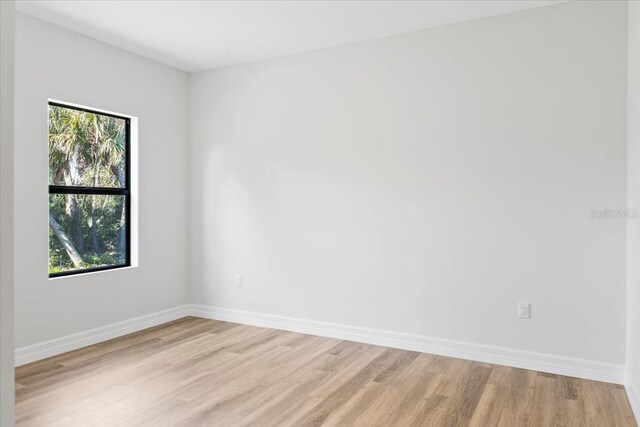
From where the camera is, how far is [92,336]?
390cm

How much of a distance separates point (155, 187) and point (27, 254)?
4.60 feet

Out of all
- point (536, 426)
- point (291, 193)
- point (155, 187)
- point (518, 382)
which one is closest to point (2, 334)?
point (536, 426)

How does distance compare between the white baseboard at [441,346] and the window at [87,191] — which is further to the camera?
the window at [87,191]

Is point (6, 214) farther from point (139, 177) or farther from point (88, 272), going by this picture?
point (139, 177)

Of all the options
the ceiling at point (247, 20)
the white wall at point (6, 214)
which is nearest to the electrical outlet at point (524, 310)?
the ceiling at point (247, 20)

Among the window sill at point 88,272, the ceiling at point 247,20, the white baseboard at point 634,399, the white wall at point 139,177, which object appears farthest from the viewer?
the window sill at point 88,272

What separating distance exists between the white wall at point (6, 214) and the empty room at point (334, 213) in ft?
5.09

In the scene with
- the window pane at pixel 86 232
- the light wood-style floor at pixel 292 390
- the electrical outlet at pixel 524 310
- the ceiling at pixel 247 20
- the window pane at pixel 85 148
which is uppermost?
the ceiling at pixel 247 20

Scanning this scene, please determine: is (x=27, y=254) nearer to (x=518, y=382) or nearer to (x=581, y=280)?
(x=518, y=382)

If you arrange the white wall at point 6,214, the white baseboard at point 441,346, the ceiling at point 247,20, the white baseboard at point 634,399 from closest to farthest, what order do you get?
the white wall at point 6,214
the white baseboard at point 634,399
the white baseboard at point 441,346
the ceiling at point 247,20

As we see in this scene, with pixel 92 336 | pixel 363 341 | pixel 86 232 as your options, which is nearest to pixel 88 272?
pixel 86 232

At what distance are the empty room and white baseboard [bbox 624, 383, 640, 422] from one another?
7cm

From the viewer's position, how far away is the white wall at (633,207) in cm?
256

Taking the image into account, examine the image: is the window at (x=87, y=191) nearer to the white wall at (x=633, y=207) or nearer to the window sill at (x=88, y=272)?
the window sill at (x=88, y=272)
